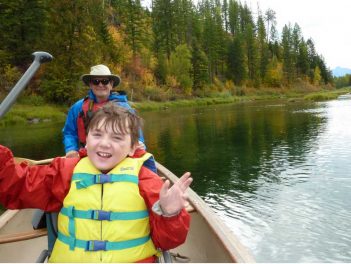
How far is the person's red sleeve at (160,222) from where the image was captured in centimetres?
212

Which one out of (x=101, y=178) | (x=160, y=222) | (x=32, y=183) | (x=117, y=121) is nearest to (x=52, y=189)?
(x=32, y=183)

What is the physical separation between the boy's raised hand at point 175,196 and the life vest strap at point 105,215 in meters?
0.27

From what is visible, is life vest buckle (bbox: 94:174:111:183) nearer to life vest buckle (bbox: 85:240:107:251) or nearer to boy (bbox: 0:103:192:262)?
boy (bbox: 0:103:192:262)

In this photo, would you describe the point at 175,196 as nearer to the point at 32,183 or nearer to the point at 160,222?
the point at 160,222

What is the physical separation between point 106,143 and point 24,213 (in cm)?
343

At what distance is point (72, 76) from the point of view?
30156mm

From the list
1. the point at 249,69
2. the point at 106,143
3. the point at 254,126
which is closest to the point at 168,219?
the point at 106,143

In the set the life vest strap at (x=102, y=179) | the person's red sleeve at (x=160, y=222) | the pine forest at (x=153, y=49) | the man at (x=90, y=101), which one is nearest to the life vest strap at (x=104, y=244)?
the person's red sleeve at (x=160, y=222)

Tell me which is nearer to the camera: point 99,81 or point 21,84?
point 21,84

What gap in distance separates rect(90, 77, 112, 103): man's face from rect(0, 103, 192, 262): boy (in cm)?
261

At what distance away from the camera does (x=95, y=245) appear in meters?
2.18

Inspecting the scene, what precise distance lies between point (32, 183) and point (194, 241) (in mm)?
2511

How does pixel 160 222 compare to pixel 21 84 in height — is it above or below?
below

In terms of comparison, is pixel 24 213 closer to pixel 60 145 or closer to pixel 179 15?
pixel 60 145
